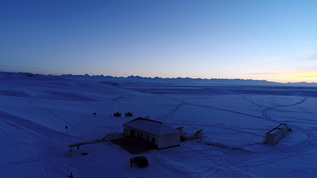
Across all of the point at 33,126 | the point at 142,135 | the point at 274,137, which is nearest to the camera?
the point at 274,137

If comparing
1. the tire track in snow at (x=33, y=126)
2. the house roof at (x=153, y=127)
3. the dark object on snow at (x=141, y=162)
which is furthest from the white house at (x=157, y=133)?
the tire track in snow at (x=33, y=126)

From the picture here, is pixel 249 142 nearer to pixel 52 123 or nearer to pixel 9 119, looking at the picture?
pixel 52 123

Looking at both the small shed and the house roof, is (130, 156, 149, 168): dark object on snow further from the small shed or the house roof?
the small shed

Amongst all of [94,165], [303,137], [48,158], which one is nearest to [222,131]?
[303,137]

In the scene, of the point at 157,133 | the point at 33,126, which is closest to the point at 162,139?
the point at 157,133

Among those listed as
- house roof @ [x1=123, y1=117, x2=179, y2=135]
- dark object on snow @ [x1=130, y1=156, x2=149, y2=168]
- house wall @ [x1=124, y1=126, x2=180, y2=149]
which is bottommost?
dark object on snow @ [x1=130, y1=156, x2=149, y2=168]

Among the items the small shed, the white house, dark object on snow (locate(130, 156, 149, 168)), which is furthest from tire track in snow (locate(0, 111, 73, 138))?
the small shed

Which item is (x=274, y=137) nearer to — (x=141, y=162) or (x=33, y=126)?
(x=141, y=162)

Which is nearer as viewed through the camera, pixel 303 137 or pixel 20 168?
pixel 20 168

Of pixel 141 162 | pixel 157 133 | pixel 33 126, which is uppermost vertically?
pixel 157 133
